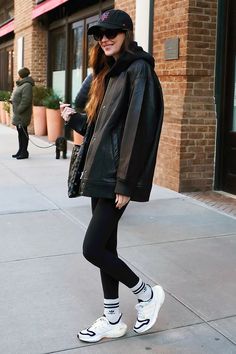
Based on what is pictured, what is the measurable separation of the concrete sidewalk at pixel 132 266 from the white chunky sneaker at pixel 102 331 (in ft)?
0.14

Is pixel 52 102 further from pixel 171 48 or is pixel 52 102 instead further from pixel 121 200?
pixel 121 200

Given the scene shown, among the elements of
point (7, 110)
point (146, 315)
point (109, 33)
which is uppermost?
point (109, 33)

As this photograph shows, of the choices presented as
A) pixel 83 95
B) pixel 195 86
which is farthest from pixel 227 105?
pixel 83 95

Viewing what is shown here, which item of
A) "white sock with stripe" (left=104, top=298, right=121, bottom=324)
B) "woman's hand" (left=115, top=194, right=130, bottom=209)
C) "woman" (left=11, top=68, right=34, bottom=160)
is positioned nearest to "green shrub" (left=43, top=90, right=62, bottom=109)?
"woman" (left=11, top=68, right=34, bottom=160)

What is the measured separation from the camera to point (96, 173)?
9.46 feet

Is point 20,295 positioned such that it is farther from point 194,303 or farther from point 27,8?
point 27,8

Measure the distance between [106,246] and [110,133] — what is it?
0.68 metres

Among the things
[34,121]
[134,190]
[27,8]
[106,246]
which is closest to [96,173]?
[134,190]

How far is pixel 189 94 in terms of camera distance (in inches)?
279

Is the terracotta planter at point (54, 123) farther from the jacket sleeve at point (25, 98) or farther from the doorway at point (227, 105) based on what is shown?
the doorway at point (227, 105)

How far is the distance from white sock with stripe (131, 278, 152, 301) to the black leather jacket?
0.56 meters

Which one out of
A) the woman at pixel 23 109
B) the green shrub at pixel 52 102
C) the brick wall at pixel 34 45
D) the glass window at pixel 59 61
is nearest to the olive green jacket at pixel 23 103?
the woman at pixel 23 109

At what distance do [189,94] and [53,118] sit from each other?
6051 mm

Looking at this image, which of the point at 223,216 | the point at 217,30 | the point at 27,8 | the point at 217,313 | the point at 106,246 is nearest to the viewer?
the point at 106,246
